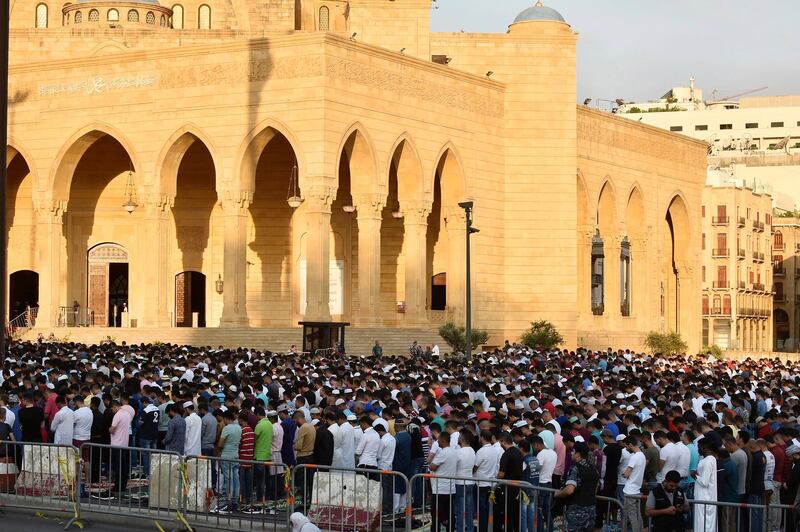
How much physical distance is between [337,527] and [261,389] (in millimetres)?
7397

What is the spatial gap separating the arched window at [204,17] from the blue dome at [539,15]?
37.4 feet

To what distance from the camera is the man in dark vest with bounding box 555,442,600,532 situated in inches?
556

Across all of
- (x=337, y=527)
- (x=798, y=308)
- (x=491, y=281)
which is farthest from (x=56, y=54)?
(x=798, y=308)

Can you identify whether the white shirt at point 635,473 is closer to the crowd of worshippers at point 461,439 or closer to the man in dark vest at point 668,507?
the crowd of worshippers at point 461,439

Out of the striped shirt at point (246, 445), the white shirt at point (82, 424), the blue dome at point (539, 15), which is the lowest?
the striped shirt at point (246, 445)

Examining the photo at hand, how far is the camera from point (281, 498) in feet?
51.9

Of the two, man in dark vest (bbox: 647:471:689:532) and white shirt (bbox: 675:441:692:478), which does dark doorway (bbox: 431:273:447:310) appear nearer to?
white shirt (bbox: 675:441:692:478)

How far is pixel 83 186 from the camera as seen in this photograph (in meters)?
49.0

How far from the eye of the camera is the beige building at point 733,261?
76.6m

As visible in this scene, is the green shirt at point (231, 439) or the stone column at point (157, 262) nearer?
the green shirt at point (231, 439)

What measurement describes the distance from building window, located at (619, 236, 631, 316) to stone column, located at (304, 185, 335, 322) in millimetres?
17589

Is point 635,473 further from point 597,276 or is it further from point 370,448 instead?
point 597,276

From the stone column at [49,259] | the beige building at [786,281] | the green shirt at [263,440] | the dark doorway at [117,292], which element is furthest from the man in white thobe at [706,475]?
the beige building at [786,281]

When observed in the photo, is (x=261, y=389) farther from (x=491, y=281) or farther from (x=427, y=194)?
(x=491, y=281)
